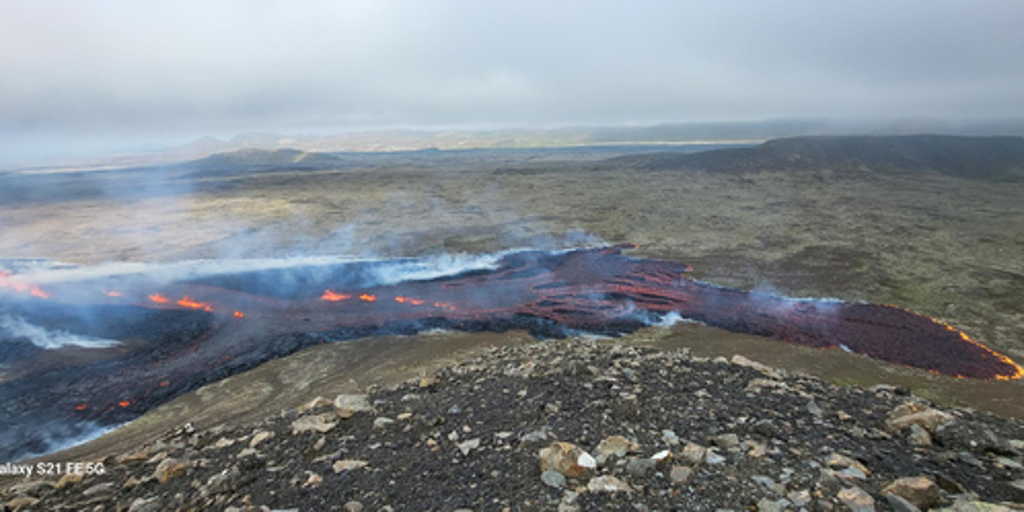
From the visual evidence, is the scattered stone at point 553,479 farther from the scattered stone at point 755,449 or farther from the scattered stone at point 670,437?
the scattered stone at point 755,449

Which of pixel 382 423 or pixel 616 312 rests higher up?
pixel 382 423

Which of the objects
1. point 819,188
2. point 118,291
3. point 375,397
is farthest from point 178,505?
point 819,188

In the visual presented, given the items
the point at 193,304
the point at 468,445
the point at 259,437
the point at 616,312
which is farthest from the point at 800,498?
the point at 193,304

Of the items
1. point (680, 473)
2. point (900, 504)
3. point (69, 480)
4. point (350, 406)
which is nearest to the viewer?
point (900, 504)

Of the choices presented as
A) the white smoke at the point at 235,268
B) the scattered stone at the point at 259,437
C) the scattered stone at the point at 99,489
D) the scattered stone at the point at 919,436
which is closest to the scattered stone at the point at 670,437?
the scattered stone at the point at 919,436

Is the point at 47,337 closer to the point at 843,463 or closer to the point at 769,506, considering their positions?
the point at 769,506

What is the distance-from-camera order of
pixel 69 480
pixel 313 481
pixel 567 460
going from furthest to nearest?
pixel 69 480 → pixel 313 481 → pixel 567 460

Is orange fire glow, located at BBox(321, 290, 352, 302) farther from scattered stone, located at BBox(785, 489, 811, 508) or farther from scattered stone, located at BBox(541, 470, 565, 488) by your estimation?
scattered stone, located at BBox(785, 489, 811, 508)
